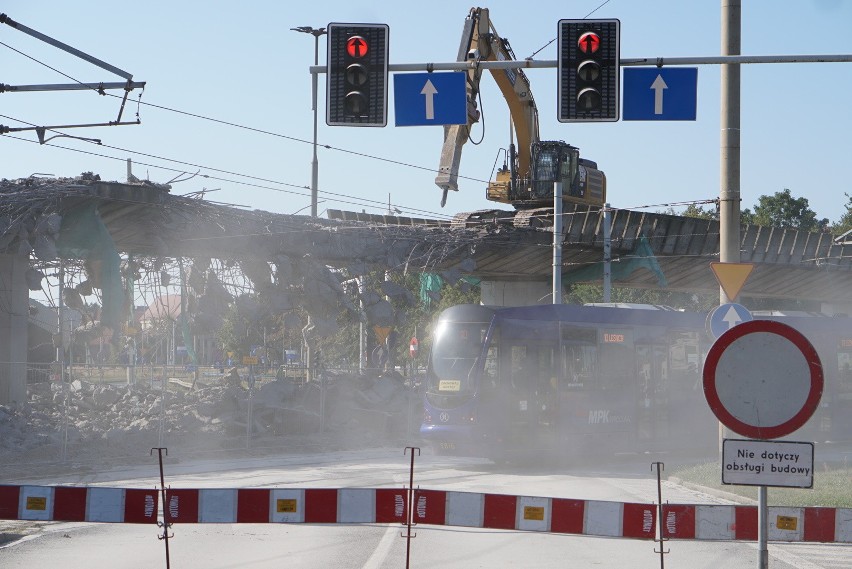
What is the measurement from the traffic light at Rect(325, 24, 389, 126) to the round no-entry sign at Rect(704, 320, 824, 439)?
7611mm

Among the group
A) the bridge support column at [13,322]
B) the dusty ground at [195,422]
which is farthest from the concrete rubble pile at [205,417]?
the bridge support column at [13,322]

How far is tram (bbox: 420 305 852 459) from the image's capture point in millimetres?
22734

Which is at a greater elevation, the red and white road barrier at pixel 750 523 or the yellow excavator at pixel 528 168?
the yellow excavator at pixel 528 168

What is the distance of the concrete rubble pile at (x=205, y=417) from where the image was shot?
83.7 ft

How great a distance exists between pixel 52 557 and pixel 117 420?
19064mm

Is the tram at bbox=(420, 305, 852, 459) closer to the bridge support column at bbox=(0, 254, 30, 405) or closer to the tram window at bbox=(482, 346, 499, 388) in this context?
the tram window at bbox=(482, 346, 499, 388)

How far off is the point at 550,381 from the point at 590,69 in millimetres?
10920

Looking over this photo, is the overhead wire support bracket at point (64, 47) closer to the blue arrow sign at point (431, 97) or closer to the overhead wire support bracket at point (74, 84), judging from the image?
the overhead wire support bracket at point (74, 84)

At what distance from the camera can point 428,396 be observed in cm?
2334

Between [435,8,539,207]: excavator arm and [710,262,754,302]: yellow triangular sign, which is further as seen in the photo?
[435,8,539,207]: excavator arm

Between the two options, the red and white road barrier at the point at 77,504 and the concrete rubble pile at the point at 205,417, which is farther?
the concrete rubble pile at the point at 205,417

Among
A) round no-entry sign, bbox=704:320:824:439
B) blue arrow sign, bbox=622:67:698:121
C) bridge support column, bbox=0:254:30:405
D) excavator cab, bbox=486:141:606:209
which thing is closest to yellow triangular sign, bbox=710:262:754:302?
blue arrow sign, bbox=622:67:698:121

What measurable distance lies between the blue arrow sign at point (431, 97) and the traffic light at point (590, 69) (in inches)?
74.5

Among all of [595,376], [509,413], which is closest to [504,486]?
[509,413]
